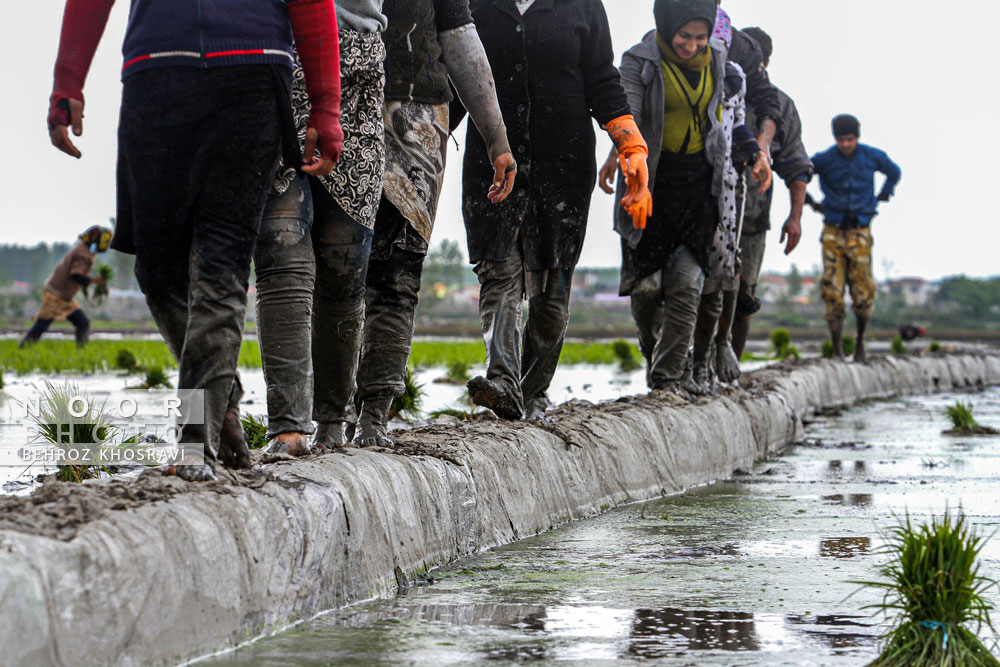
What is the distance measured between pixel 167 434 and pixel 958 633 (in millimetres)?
4238

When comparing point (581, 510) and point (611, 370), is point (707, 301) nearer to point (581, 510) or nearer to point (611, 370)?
point (581, 510)

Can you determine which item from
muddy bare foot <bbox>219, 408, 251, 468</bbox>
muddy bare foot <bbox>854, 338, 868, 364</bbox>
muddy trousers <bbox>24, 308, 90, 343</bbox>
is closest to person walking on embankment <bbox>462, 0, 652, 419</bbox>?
muddy bare foot <bbox>219, 408, 251, 468</bbox>

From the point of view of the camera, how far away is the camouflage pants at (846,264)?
1488 cm

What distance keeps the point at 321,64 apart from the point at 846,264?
1182 centimetres

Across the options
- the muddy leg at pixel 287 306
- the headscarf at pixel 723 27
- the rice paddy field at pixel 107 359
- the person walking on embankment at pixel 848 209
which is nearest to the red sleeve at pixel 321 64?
the muddy leg at pixel 287 306

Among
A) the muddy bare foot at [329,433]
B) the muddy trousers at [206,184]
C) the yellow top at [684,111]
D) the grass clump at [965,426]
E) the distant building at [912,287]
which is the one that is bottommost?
the grass clump at [965,426]

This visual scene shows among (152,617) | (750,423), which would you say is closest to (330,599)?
(152,617)

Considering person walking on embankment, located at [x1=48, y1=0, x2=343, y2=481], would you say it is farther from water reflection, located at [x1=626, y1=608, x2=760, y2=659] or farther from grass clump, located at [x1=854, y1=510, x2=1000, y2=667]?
grass clump, located at [x1=854, y1=510, x2=1000, y2=667]

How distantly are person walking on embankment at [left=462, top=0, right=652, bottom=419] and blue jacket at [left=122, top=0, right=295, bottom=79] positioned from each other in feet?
8.33

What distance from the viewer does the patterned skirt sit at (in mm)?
4199

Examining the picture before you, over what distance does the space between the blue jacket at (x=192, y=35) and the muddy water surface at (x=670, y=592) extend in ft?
4.16

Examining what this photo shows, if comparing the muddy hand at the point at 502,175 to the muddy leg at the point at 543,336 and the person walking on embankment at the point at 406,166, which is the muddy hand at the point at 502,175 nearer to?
the person walking on embankment at the point at 406,166

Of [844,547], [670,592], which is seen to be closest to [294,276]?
[670,592]

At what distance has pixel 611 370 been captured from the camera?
17.8 m
